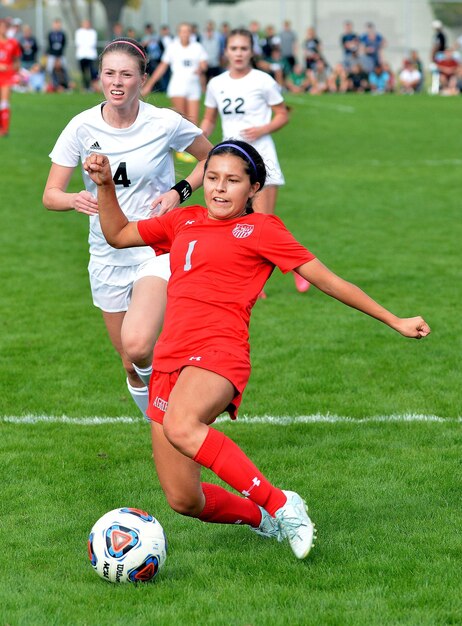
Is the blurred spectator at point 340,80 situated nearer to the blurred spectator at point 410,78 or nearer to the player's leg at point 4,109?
the blurred spectator at point 410,78

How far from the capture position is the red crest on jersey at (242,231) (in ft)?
16.2

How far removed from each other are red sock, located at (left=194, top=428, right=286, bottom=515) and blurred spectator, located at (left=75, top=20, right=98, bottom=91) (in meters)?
36.6

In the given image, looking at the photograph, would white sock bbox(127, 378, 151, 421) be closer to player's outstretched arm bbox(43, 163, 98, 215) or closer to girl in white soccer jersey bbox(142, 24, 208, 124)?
player's outstretched arm bbox(43, 163, 98, 215)

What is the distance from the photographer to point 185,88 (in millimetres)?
22297

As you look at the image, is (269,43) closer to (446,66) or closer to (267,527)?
Answer: (446,66)

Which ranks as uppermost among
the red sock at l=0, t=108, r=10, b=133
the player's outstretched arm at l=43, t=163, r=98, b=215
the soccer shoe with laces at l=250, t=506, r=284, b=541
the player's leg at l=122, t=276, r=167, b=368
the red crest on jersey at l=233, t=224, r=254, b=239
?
the red crest on jersey at l=233, t=224, r=254, b=239

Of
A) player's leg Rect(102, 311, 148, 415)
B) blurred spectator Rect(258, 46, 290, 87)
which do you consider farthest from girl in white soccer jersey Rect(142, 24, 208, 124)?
blurred spectator Rect(258, 46, 290, 87)

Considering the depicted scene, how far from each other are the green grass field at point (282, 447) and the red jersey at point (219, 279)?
37.0 inches

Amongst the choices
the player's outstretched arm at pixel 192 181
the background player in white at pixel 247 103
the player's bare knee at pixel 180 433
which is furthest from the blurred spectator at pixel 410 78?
the player's bare knee at pixel 180 433

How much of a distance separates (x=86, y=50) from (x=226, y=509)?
36697mm

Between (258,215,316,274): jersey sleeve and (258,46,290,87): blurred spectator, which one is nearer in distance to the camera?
(258,215,316,274): jersey sleeve

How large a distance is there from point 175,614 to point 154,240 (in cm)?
182

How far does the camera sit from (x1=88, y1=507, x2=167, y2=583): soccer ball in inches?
181

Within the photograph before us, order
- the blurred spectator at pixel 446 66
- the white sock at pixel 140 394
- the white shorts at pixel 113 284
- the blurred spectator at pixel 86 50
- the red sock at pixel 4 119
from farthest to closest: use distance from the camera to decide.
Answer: the blurred spectator at pixel 446 66 < the blurred spectator at pixel 86 50 < the red sock at pixel 4 119 < the white sock at pixel 140 394 < the white shorts at pixel 113 284
